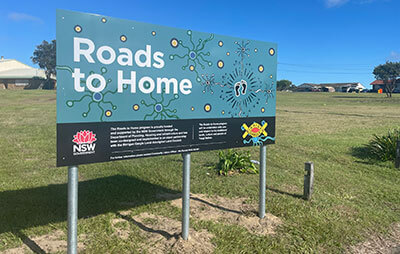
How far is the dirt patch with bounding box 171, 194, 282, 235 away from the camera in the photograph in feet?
14.3

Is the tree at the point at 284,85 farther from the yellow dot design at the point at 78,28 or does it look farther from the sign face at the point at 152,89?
the yellow dot design at the point at 78,28

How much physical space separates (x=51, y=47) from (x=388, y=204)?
104323mm

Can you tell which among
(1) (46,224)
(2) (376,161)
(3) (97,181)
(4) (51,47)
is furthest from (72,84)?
(4) (51,47)

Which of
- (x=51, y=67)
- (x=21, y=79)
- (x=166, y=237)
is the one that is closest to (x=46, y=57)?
(x=51, y=67)

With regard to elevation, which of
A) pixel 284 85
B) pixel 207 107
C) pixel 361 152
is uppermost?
pixel 284 85

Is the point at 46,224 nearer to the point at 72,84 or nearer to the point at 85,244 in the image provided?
the point at 85,244

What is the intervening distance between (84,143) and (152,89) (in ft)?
2.78

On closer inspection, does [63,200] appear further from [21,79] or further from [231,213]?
[21,79]

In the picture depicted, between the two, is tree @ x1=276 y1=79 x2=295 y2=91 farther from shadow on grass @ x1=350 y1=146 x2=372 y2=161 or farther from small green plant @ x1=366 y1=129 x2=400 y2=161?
small green plant @ x1=366 y1=129 x2=400 y2=161

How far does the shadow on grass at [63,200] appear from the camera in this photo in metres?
4.30

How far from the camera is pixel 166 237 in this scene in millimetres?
3920

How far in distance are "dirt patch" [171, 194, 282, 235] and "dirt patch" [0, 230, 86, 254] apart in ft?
5.62

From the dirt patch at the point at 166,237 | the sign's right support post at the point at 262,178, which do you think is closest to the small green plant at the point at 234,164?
the sign's right support post at the point at 262,178

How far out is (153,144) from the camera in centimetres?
330
